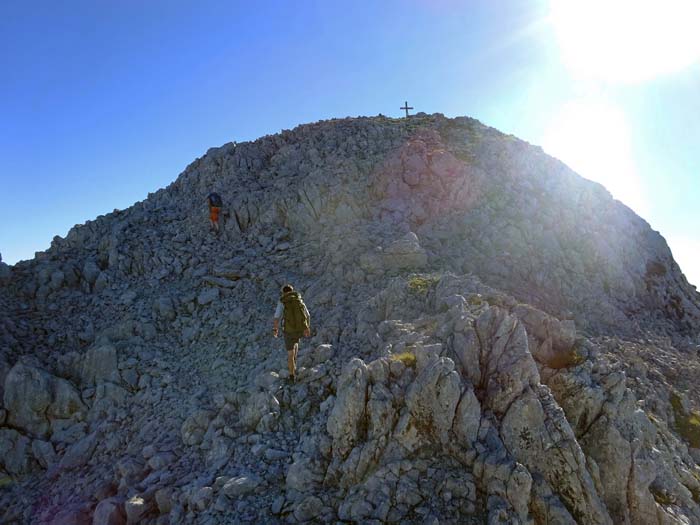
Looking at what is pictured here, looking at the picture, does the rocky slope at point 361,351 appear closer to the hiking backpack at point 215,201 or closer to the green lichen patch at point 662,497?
the green lichen patch at point 662,497

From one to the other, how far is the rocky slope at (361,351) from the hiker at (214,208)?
23.1 inches

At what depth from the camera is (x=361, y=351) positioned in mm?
13758

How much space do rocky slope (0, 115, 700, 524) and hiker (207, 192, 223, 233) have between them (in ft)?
1.92

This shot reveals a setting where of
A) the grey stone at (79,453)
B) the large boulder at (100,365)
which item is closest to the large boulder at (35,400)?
the large boulder at (100,365)

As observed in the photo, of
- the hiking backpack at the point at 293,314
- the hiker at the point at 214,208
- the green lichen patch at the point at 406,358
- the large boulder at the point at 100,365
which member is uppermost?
the hiker at the point at 214,208

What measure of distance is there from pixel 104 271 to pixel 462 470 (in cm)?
1924

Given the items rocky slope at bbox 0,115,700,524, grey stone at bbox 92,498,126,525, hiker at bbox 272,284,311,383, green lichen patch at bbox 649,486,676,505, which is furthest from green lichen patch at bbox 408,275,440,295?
grey stone at bbox 92,498,126,525

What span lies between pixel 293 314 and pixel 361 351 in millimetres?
2474

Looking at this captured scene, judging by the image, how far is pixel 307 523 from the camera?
9117 millimetres

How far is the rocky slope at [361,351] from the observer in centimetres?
991

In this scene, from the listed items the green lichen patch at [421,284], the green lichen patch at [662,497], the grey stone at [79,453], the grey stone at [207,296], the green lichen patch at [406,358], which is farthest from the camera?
the grey stone at [207,296]

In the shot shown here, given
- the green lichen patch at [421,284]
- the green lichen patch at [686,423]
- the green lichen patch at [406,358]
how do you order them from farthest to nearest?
1. the green lichen patch at [421,284]
2. the green lichen patch at [686,423]
3. the green lichen patch at [406,358]

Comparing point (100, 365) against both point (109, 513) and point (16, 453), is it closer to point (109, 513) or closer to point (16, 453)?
point (16, 453)

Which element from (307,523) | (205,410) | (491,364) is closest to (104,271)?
(205,410)
